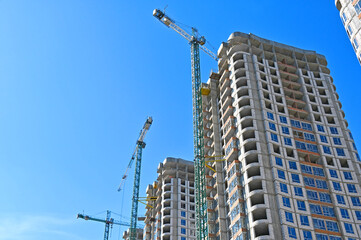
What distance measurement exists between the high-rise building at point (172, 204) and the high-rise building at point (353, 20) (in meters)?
69.0

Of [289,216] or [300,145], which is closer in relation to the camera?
[289,216]

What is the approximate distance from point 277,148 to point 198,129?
22401mm

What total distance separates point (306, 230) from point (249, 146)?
63.6 ft

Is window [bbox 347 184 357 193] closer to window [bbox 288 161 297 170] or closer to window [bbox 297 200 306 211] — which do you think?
window [bbox 288 161 297 170]

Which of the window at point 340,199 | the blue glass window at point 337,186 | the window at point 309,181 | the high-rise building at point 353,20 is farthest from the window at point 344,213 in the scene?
the high-rise building at point 353,20

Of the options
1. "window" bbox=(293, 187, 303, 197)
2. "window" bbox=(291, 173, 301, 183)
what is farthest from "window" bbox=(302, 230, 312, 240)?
"window" bbox=(291, 173, 301, 183)

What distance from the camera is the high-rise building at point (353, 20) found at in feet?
208

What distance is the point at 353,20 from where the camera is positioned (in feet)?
212

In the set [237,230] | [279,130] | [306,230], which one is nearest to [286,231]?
[306,230]

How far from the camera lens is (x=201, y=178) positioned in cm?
9200

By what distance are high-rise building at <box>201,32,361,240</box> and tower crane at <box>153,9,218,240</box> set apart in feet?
5.90

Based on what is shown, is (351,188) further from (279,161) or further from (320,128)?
(279,161)

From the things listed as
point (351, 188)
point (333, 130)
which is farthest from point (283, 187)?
point (333, 130)

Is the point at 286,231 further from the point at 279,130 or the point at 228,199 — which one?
the point at 279,130
